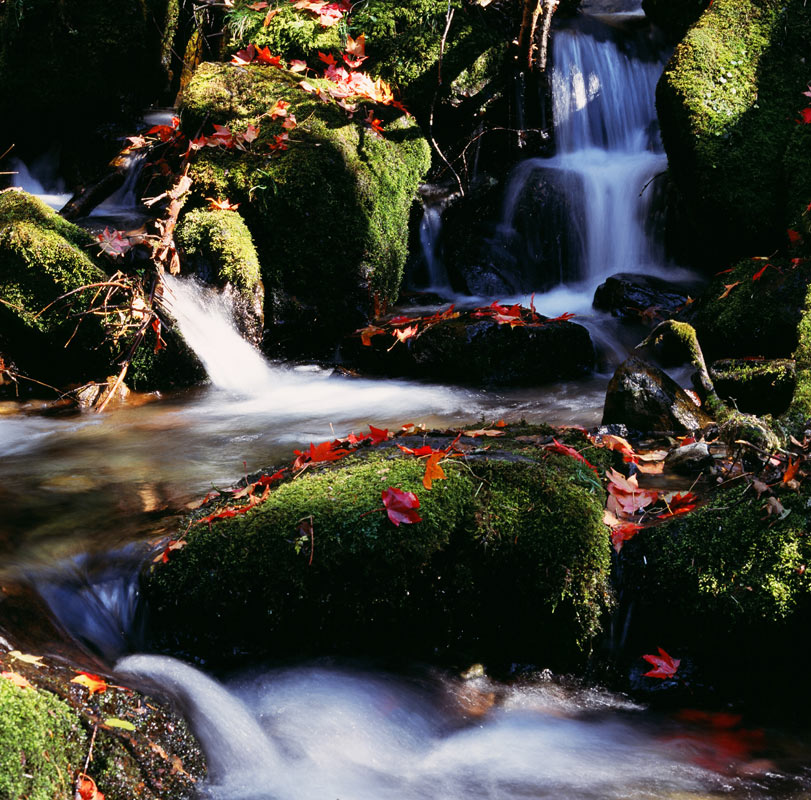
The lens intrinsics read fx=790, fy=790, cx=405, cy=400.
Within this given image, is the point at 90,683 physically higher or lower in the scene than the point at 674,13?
lower

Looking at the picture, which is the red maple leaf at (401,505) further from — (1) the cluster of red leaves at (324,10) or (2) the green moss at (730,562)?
(1) the cluster of red leaves at (324,10)

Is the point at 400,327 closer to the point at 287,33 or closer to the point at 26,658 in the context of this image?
the point at 287,33

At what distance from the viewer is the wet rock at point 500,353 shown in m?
6.48

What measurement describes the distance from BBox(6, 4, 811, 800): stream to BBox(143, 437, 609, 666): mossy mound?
0.12 meters

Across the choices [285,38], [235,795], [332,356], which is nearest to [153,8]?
[285,38]

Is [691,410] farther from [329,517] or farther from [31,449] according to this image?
[31,449]

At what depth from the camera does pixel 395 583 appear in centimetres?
283

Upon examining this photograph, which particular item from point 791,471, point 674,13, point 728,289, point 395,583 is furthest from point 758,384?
point 674,13

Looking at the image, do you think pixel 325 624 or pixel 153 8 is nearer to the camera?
pixel 325 624

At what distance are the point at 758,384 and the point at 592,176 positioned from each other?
4.59 meters

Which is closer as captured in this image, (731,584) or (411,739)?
(411,739)

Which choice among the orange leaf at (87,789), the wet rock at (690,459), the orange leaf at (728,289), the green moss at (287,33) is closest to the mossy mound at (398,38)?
the green moss at (287,33)

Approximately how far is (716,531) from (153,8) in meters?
10.2

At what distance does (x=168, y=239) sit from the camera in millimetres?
6430
